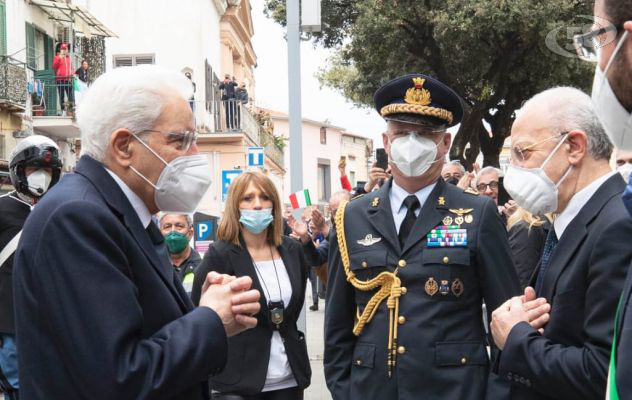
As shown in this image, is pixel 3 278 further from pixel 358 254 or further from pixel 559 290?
pixel 559 290

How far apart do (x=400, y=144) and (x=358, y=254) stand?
0.58 meters

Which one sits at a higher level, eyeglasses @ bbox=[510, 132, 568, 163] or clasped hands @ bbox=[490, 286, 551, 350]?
eyeglasses @ bbox=[510, 132, 568, 163]

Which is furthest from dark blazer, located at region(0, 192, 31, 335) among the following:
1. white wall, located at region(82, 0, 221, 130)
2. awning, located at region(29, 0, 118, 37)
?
white wall, located at region(82, 0, 221, 130)

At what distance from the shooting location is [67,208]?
2.39 meters

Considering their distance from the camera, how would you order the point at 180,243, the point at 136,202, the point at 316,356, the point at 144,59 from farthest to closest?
the point at 144,59
the point at 316,356
the point at 180,243
the point at 136,202

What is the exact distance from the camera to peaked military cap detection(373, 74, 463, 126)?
13.3ft

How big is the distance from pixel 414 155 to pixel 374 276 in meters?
0.62

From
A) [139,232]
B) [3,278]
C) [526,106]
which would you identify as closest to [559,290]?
[526,106]

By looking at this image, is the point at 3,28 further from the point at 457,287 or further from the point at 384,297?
the point at 457,287

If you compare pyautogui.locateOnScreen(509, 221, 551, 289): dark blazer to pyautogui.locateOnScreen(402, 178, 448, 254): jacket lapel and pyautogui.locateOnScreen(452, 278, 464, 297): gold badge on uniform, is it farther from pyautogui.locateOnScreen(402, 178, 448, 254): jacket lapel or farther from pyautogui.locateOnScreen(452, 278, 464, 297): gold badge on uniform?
pyautogui.locateOnScreen(452, 278, 464, 297): gold badge on uniform

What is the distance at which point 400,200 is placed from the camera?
13.2 feet

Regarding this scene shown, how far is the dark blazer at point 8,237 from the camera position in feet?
16.7

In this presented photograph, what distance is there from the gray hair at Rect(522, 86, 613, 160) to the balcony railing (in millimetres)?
20000

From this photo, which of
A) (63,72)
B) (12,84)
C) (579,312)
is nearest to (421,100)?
(579,312)
